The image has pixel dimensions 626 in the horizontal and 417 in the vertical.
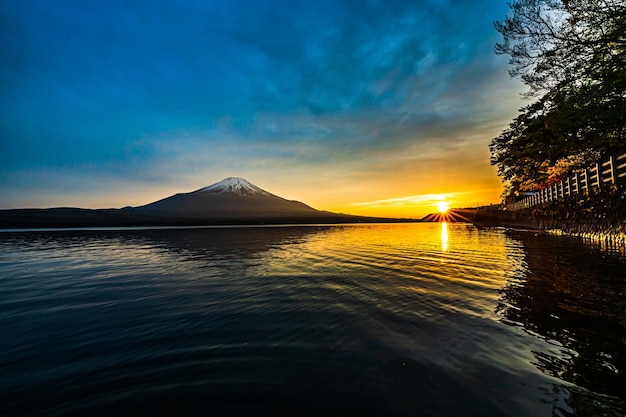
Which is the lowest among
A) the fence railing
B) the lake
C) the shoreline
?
the lake

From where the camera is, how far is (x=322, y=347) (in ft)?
17.4

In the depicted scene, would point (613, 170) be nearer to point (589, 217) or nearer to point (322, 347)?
point (589, 217)

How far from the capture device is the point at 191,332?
6.28 meters

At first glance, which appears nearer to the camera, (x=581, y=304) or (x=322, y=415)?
(x=322, y=415)

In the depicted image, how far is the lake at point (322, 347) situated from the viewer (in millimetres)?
3664

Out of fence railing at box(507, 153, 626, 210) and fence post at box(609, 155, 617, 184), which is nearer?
fence railing at box(507, 153, 626, 210)

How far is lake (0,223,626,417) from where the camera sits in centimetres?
366

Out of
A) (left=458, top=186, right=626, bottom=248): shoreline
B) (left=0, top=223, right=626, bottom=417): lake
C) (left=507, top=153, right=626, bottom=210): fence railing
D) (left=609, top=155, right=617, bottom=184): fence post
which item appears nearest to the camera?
(left=0, top=223, right=626, bottom=417): lake

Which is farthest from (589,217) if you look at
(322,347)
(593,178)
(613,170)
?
(322,347)

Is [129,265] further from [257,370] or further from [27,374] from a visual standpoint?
[257,370]

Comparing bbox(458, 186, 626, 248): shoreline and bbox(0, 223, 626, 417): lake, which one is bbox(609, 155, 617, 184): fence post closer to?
bbox(458, 186, 626, 248): shoreline

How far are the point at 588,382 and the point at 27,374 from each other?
906 centimetres

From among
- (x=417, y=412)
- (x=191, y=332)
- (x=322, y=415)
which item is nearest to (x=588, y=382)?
(x=417, y=412)

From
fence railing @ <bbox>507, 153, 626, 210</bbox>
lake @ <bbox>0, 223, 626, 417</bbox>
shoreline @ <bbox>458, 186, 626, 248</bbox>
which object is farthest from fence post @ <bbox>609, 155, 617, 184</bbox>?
lake @ <bbox>0, 223, 626, 417</bbox>
